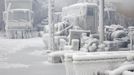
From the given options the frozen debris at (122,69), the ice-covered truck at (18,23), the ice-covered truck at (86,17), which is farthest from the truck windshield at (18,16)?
the frozen debris at (122,69)

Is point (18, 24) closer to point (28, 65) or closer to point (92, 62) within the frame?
point (28, 65)

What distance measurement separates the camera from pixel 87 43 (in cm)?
1112

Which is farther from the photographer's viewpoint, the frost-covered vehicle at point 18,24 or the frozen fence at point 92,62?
the frost-covered vehicle at point 18,24

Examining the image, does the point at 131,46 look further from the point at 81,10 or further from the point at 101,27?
the point at 81,10

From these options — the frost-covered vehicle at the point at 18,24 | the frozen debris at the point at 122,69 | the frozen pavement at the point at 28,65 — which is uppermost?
the frost-covered vehicle at the point at 18,24

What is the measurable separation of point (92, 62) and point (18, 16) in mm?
24004

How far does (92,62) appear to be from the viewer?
20.1 ft

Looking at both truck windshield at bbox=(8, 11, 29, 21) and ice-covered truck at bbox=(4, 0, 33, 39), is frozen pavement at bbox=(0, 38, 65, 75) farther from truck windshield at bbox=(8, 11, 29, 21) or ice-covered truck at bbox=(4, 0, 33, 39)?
truck windshield at bbox=(8, 11, 29, 21)

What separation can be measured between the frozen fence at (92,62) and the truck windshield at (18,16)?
2326 cm

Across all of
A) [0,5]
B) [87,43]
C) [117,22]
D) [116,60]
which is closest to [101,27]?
[87,43]

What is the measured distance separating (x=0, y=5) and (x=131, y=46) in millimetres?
28369

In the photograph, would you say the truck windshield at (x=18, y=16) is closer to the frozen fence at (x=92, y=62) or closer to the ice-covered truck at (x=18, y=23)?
the ice-covered truck at (x=18, y=23)

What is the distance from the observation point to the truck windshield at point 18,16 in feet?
95.4

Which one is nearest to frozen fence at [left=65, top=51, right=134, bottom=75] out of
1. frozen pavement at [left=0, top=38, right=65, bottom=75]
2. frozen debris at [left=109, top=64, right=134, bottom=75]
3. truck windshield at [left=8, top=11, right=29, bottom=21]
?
frozen debris at [left=109, top=64, right=134, bottom=75]
